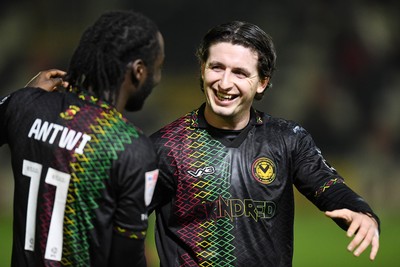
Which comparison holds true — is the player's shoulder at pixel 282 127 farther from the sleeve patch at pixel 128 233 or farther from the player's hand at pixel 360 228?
the sleeve patch at pixel 128 233

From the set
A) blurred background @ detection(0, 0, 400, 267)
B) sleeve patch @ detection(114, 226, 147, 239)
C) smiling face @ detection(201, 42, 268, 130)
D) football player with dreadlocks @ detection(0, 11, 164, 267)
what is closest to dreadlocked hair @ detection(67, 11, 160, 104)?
football player with dreadlocks @ detection(0, 11, 164, 267)

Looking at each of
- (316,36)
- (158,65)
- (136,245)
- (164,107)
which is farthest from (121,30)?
(316,36)

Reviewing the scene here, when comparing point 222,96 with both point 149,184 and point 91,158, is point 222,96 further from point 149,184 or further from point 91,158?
point 91,158

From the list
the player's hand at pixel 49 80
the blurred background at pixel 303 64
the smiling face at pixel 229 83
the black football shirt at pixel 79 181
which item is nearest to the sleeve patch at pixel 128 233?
the black football shirt at pixel 79 181

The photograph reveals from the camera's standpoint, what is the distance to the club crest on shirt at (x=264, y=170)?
320cm

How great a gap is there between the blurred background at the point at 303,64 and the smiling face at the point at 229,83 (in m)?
5.01

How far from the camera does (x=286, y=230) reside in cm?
323

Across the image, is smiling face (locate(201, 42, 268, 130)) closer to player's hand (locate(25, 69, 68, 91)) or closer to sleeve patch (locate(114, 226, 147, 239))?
player's hand (locate(25, 69, 68, 91))

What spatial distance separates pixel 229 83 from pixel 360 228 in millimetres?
842

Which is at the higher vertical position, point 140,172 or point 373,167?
point 140,172

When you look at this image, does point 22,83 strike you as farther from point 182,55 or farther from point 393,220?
point 393,220

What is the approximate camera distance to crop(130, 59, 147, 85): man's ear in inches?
99.1

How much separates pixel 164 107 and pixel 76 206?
607 cm

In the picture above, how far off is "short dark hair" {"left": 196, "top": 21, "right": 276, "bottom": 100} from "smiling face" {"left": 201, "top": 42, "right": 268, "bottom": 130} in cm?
3
